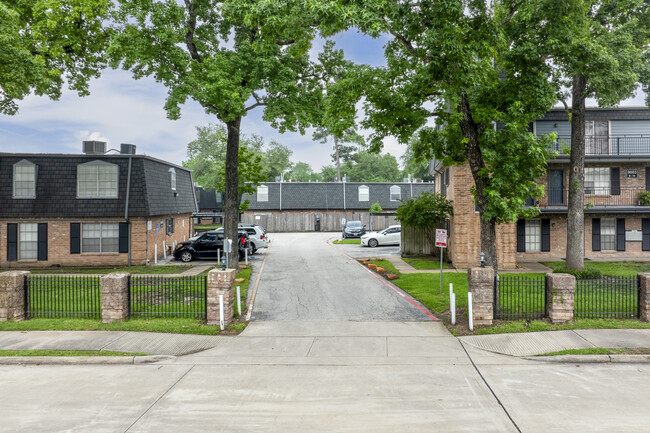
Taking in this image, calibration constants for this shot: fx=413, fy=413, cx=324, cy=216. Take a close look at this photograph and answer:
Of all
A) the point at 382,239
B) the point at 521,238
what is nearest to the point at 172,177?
the point at 382,239

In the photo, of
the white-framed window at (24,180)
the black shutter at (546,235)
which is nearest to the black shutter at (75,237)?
the white-framed window at (24,180)

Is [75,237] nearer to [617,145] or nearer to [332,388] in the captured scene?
[332,388]

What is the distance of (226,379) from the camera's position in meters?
7.81

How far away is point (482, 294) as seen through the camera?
34.6 ft

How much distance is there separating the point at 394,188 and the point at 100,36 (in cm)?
3486

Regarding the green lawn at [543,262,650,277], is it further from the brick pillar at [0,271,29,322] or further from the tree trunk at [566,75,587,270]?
the brick pillar at [0,271,29,322]

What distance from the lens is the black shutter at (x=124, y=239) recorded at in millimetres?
21669

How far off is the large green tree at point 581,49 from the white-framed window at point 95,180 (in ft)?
64.5

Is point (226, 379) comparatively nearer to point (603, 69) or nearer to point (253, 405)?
point (253, 405)

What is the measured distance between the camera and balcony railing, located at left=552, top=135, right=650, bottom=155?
74.5 feet

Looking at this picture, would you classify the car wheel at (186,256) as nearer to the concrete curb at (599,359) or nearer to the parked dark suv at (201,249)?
the parked dark suv at (201,249)

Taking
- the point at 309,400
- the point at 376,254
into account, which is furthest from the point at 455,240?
the point at 309,400

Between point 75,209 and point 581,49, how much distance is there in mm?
23331

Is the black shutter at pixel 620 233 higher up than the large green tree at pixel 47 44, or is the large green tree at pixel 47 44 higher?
the large green tree at pixel 47 44
